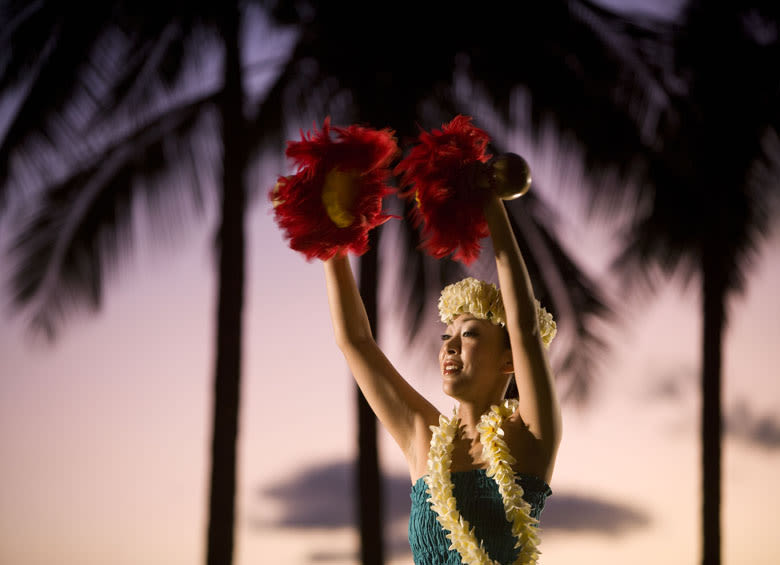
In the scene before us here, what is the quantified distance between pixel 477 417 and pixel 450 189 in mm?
490

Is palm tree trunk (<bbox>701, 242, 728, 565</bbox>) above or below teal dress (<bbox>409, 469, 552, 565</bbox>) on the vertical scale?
above

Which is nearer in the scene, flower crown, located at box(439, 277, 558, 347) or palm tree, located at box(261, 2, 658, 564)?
flower crown, located at box(439, 277, 558, 347)

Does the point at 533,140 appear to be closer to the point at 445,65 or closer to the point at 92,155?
the point at 445,65

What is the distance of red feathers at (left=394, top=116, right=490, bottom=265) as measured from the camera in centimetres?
174

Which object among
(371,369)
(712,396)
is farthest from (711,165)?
(371,369)

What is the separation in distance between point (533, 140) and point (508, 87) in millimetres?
320

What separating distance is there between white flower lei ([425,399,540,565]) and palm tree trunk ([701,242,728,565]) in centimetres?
367

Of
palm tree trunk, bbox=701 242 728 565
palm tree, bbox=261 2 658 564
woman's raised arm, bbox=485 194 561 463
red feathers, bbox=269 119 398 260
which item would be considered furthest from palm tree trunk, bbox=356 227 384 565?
woman's raised arm, bbox=485 194 561 463

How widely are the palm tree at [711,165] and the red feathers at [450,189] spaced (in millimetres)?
3486

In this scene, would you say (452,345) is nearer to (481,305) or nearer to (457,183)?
(481,305)

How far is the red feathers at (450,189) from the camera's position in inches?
68.5

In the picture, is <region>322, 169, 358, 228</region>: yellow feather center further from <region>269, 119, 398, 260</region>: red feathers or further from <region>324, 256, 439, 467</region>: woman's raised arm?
<region>324, 256, 439, 467</region>: woman's raised arm

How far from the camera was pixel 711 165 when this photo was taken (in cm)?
515

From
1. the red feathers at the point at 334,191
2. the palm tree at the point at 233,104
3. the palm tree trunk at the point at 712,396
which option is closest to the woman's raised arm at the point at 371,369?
the red feathers at the point at 334,191
